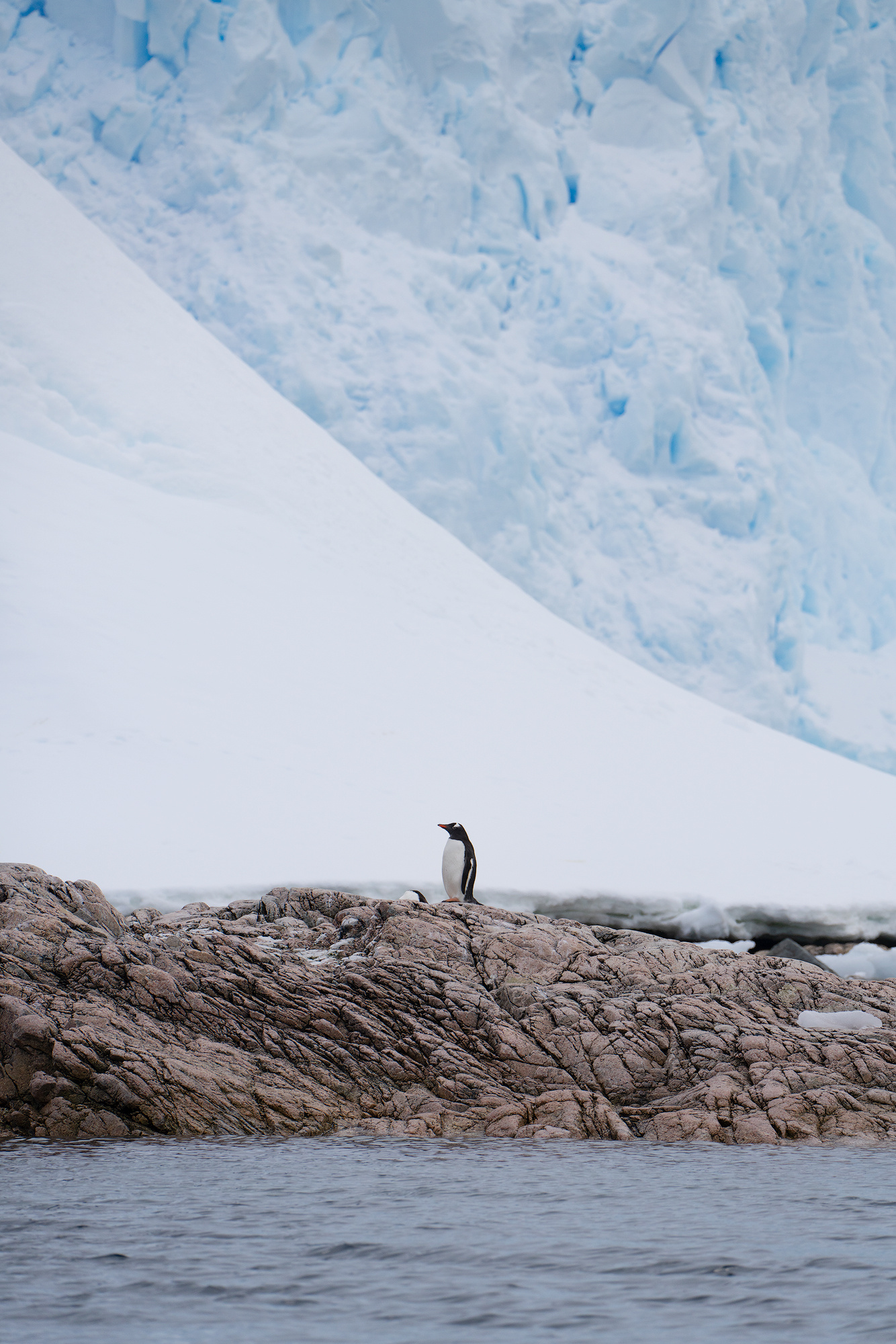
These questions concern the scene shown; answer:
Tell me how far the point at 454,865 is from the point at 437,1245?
3764 millimetres

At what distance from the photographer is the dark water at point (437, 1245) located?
219 cm

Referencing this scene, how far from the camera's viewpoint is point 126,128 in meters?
19.6

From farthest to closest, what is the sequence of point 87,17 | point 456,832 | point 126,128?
point 87,17, point 126,128, point 456,832

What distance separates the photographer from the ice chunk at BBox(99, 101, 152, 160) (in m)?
19.5

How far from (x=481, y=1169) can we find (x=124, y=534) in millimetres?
8807

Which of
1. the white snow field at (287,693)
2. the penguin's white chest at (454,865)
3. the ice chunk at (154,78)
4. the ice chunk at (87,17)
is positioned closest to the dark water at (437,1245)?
the penguin's white chest at (454,865)

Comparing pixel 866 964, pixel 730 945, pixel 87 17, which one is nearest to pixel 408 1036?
pixel 730 945

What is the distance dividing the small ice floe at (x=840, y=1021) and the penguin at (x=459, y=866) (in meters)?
2.05

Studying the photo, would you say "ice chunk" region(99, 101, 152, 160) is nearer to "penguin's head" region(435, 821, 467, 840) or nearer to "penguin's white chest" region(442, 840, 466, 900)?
"penguin's head" region(435, 821, 467, 840)

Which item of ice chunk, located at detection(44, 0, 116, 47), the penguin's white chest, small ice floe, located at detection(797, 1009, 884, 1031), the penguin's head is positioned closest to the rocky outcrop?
small ice floe, located at detection(797, 1009, 884, 1031)

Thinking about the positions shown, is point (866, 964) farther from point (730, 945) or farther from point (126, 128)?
point (126, 128)

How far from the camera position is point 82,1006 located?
4.38 m

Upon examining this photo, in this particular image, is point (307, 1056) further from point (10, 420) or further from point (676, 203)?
point (676, 203)

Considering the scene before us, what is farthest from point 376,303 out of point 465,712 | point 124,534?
point 465,712
